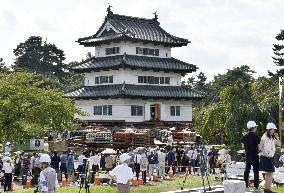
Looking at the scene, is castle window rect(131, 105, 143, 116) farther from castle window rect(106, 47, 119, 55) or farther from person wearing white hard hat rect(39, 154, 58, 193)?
person wearing white hard hat rect(39, 154, 58, 193)

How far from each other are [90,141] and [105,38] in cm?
1904

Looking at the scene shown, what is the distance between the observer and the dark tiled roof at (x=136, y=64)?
56.7 metres

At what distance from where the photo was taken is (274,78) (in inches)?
2753

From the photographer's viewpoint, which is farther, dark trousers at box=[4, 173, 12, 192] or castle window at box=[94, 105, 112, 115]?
castle window at box=[94, 105, 112, 115]

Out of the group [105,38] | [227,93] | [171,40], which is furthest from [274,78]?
[227,93]

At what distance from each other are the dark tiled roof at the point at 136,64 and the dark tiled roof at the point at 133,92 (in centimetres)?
215

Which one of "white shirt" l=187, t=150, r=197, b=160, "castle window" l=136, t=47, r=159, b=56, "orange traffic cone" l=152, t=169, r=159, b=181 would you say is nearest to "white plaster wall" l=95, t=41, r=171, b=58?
"castle window" l=136, t=47, r=159, b=56

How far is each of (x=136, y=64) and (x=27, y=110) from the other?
78.4ft

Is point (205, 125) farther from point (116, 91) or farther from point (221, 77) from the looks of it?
point (221, 77)

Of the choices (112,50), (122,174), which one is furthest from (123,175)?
(112,50)

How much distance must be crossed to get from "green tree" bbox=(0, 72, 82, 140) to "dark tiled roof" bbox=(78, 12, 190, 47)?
2248 cm

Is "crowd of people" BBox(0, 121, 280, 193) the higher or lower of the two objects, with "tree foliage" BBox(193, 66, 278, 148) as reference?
lower

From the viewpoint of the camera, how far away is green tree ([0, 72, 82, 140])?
33.2m

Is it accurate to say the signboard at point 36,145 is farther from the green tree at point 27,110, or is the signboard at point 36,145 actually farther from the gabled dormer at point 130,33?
the green tree at point 27,110
